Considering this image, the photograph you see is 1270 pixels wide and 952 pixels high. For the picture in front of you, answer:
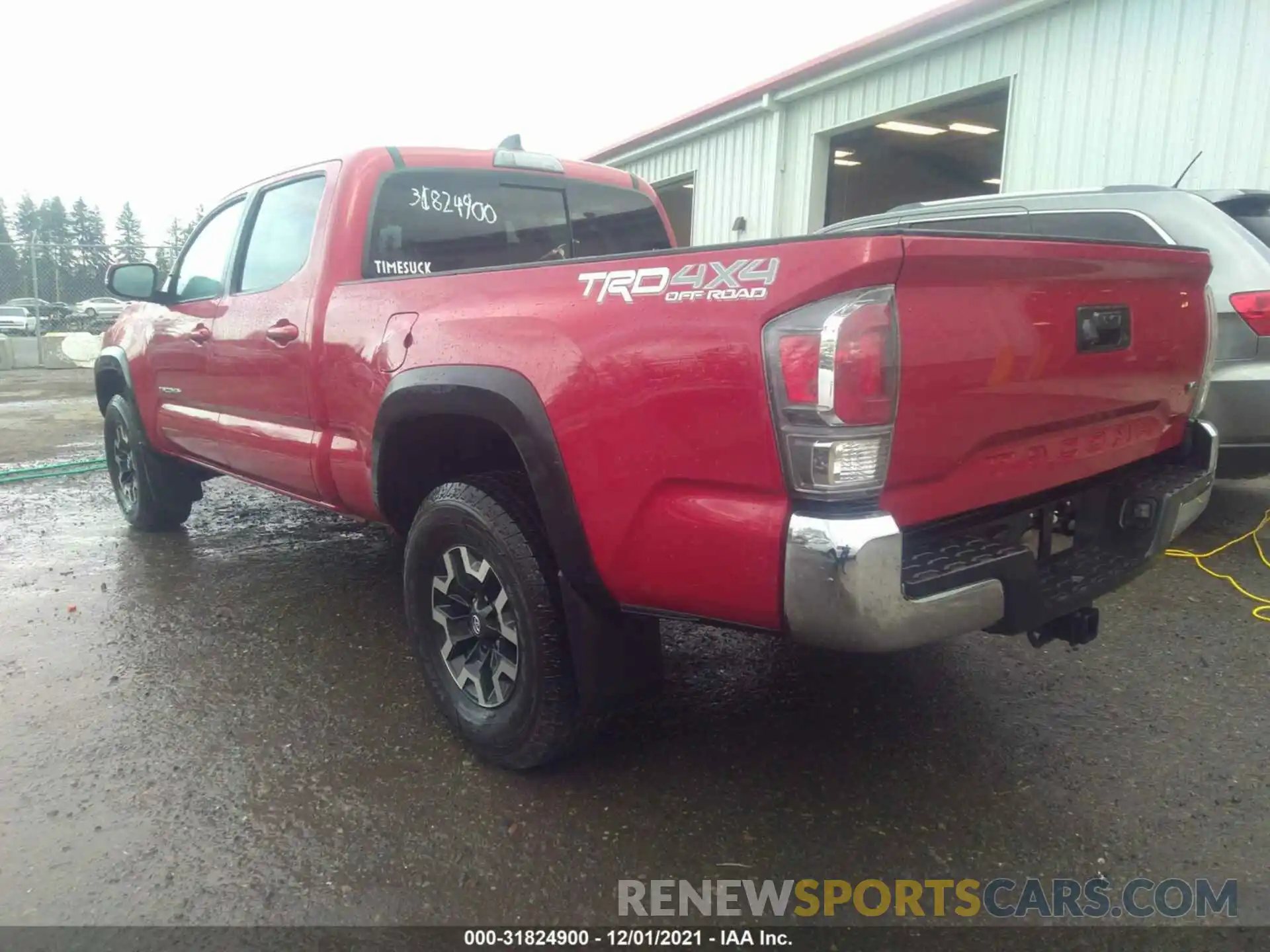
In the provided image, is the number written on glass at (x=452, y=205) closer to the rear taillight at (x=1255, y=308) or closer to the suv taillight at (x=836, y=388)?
the suv taillight at (x=836, y=388)

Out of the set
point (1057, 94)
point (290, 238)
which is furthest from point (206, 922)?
point (1057, 94)

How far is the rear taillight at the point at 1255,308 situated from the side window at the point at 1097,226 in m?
0.46

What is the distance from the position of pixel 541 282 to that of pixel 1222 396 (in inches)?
144

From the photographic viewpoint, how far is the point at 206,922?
2074mm

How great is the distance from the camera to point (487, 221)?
3.72 meters

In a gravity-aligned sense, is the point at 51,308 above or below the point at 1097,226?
below

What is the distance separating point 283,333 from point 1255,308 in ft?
14.6

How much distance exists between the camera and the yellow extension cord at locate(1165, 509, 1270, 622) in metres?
3.97

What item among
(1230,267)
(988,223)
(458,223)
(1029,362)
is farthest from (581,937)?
(988,223)

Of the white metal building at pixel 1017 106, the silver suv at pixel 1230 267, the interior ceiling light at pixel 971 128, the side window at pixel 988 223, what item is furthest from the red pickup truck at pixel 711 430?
the interior ceiling light at pixel 971 128

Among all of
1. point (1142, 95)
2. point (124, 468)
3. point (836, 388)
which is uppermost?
point (1142, 95)

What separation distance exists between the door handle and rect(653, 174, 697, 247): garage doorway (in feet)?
32.3

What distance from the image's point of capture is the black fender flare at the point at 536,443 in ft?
7.41

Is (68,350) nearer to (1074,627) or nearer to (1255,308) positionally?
(1255,308)
